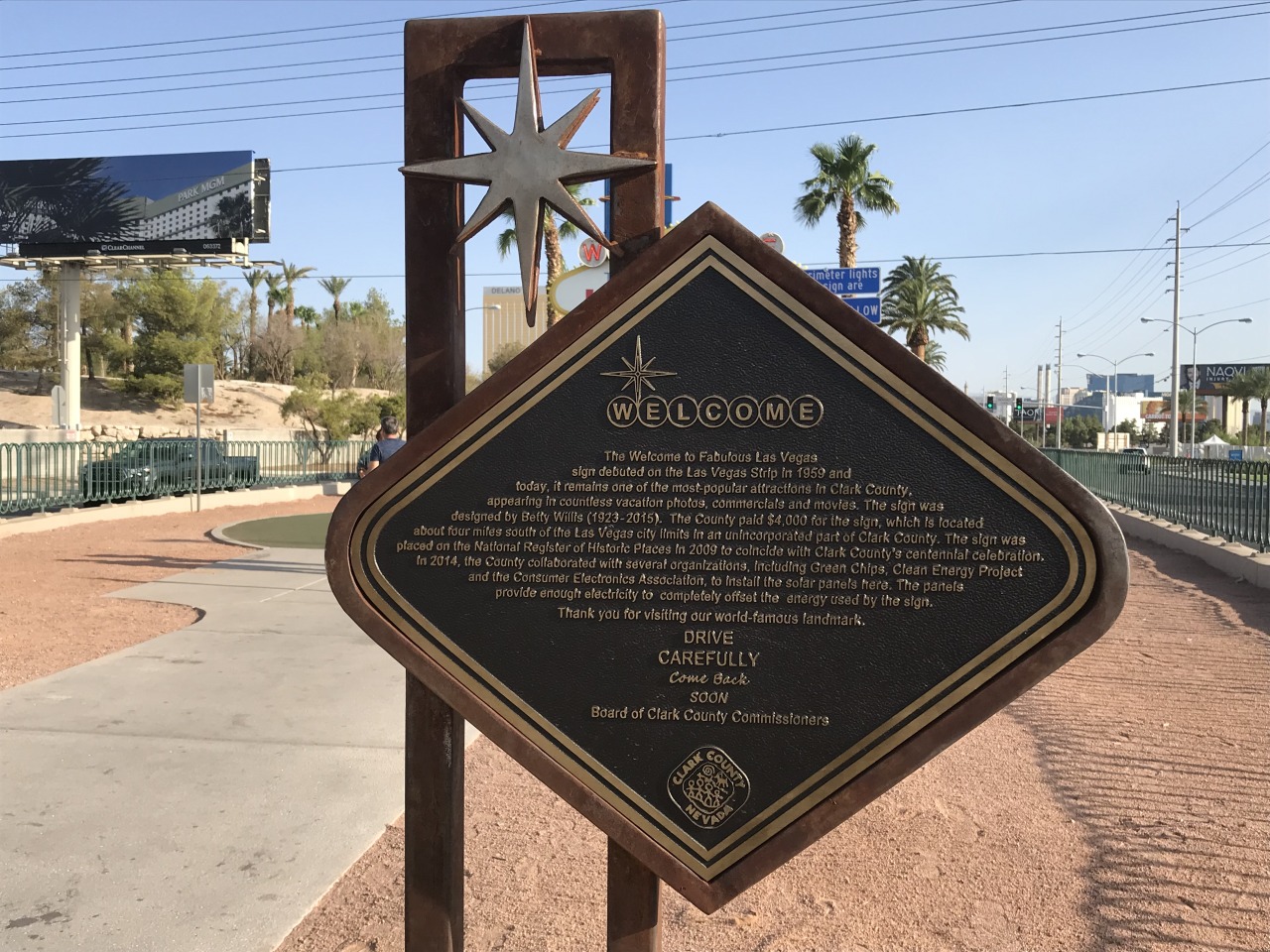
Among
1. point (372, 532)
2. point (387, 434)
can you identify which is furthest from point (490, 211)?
point (387, 434)

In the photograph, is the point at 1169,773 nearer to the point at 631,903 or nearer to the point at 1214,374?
the point at 631,903

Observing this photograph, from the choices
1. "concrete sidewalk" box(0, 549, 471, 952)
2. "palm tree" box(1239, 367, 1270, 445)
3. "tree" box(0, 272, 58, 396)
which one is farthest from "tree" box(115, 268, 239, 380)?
"palm tree" box(1239, 367, 1270, 445)

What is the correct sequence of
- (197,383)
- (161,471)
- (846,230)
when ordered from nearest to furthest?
(197,383), (161,471), (846,230)

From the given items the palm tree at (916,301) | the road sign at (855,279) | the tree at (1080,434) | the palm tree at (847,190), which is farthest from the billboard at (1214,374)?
the road sign at (855,279)

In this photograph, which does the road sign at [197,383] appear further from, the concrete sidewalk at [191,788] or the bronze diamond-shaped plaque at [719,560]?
the bronze diamond-shaped plaque at [719,560]

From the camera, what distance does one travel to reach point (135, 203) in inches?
1585

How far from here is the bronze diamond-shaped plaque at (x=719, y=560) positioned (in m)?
2.51

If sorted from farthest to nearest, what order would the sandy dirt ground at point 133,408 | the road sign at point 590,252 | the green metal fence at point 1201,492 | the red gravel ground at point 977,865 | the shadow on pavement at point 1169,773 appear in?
the sandy dirt ground at point 133,408 < the green metal fence at point 1201,492 < the road sign at point 590,252 < the shadow on pavement at point 1169,773 < the red gravel ground at point 977,865

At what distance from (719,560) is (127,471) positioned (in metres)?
20.2

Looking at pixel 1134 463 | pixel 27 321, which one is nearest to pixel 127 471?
pixel 1134 463

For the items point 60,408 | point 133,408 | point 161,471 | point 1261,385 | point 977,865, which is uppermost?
point 1261,385

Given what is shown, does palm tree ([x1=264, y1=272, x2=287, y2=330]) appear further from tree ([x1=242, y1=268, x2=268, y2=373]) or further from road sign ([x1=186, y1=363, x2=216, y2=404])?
road sign ([x1=186, y1=363, x2=216, y2=404])

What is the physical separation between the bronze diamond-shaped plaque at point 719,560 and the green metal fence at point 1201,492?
825cm

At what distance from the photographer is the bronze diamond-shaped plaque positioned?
251cm
